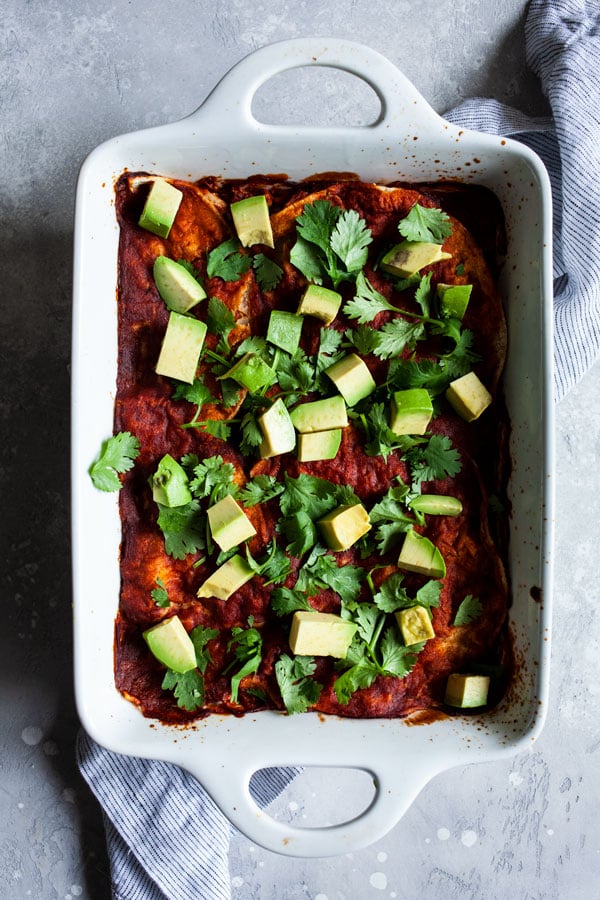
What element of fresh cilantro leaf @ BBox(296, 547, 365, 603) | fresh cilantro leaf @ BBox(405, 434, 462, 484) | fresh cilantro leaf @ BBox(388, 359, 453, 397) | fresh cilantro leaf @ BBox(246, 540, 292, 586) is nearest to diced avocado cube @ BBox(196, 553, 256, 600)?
fresh cilantro leaf @ BBox(246, 540, 292, 586)

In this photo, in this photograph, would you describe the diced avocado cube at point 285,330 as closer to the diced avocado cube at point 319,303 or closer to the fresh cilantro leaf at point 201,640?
the diced avocado cube at point 319,303

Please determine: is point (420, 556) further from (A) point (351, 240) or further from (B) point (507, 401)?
(A) point (351, 240)

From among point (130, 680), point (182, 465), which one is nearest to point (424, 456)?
point (182, 465)

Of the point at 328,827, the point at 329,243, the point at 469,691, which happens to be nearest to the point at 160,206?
the point at 329,243

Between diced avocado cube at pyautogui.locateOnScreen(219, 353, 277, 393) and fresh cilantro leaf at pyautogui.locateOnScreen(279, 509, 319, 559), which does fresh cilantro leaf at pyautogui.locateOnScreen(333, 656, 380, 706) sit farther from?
diced avocado cube at pyautogui.locateOnScreen(219, 353, 277, 393)

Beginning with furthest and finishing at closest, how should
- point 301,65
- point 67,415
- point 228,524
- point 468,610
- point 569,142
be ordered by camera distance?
point 67,415, point 569,142, point 468,610, point 228,524, point 301,65
